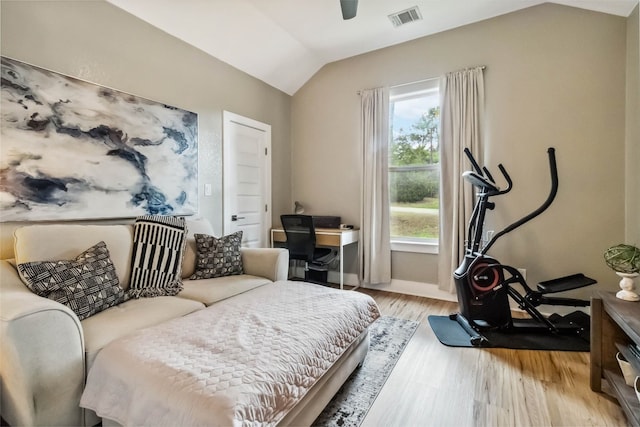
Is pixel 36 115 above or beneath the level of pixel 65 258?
above

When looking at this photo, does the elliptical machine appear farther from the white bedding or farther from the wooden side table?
the white bedding

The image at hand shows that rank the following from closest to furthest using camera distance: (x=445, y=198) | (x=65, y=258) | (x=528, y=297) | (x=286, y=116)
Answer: (x=65, y=258) < (x=528, y=297) < (x=445, y=198) < (x=286, y=116)

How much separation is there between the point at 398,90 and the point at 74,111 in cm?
319

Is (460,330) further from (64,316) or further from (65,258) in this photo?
(65,258)

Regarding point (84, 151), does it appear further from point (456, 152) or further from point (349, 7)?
point (456, 152)

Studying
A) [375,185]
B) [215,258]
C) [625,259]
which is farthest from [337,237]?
[625,259]

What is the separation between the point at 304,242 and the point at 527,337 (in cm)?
222

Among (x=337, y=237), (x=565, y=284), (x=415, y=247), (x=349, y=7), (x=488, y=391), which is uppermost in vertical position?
(x=349, y=7)

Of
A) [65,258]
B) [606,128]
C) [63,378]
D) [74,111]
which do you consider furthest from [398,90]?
[63,378]

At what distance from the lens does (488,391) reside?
1.73 metres

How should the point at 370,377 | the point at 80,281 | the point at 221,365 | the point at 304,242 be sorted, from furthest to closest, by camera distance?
Result: the point at 304,242
the point at 370,377
the point at 80,281
the point at 221,365

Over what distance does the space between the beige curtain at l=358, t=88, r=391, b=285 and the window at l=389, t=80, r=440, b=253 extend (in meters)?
0.14

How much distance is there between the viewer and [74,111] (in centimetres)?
210

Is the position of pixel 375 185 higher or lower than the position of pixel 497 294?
higher
